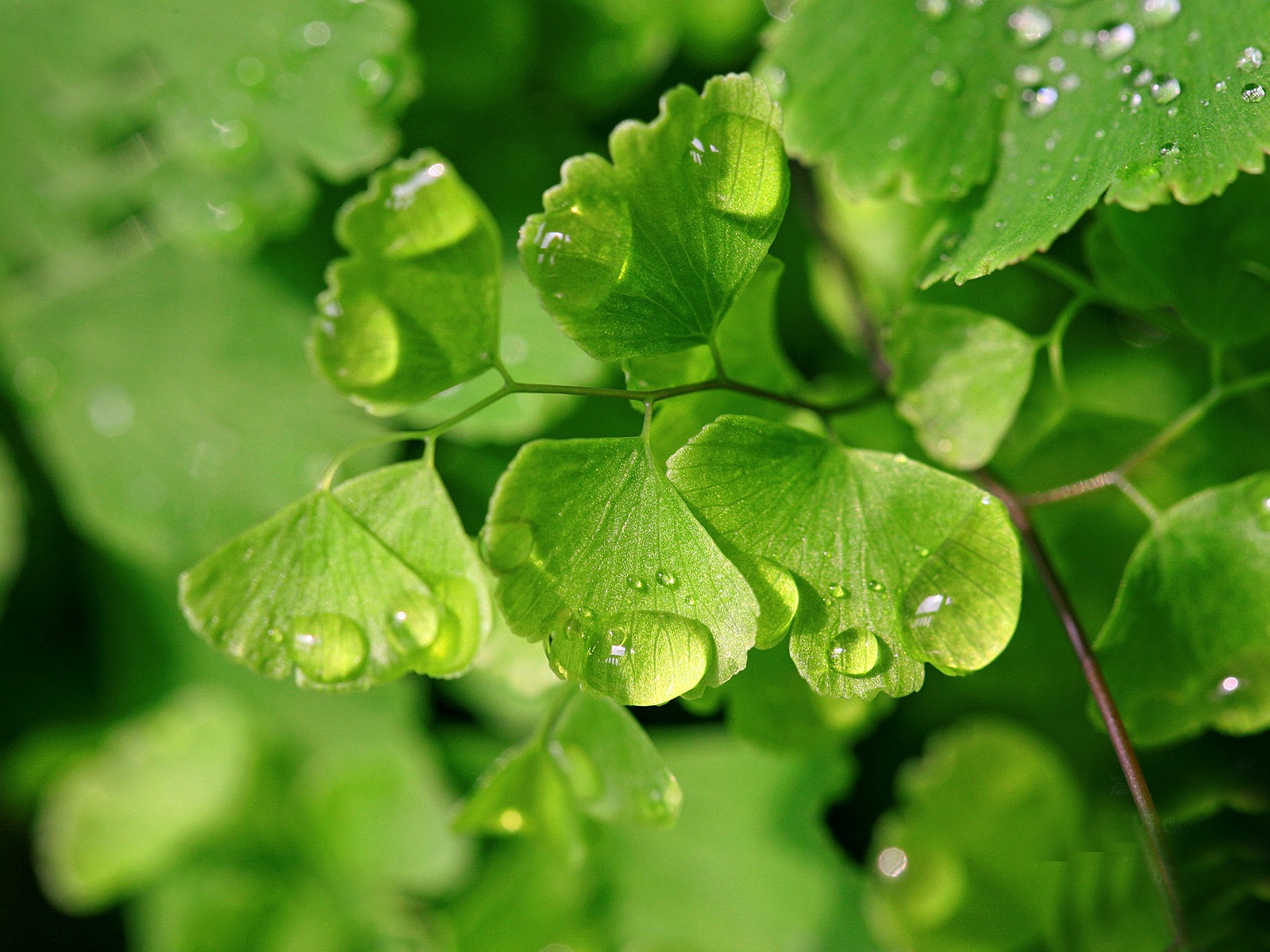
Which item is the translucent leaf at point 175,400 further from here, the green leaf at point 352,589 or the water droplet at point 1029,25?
the water droplet at point 1029,25

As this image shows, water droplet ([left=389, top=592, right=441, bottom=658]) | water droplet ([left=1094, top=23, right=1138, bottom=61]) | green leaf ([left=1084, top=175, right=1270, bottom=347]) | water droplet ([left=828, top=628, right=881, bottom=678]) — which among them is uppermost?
water droplet ([left=1094, top=23, right=1138, bottom=61])

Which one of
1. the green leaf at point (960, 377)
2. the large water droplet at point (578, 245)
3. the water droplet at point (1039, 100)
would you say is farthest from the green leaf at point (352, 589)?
the water droplet at point (1039, 100)

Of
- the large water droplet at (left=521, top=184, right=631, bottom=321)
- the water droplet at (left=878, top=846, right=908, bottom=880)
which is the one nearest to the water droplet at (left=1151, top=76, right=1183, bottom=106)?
the large water droplet at (left=521, top=184, right=631, bottom=321)

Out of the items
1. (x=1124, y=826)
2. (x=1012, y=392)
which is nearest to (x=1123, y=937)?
(x=1124, y=826)

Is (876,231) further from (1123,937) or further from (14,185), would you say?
(14,185)

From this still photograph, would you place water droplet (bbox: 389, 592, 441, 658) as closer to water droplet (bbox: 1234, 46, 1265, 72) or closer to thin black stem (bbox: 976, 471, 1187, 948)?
thin black stem (bbox: 976, 471, 1187, 948)

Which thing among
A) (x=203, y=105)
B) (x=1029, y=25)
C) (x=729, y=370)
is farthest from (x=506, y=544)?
(x=203, y=105)

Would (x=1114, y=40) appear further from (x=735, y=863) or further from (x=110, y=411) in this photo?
(x=110, y=411)
